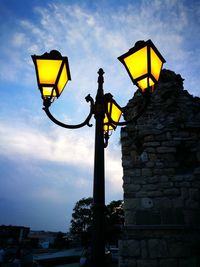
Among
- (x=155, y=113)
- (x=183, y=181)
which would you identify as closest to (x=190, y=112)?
(x=155, y=113)

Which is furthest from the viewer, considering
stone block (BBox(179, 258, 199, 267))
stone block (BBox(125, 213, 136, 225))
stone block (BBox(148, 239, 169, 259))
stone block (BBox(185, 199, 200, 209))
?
stone block (BBox(125, 213, 136, 225))

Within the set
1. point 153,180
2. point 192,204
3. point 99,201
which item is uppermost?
point 153,180

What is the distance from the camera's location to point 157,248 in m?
4.26

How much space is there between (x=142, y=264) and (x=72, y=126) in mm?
3136

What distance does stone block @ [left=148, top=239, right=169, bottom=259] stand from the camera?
4.21 metres

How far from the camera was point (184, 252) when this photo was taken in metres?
4.19

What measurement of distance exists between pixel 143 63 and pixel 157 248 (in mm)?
3390

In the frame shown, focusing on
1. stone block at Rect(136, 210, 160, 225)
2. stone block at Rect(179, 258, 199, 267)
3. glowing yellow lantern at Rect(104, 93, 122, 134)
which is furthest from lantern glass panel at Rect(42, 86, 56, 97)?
stone block at Rect(179, 258, 199, 267)

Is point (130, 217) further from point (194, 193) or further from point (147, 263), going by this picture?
point (194, 193)

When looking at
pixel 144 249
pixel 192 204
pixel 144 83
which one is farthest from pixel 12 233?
pixel 144 83

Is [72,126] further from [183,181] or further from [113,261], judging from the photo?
[113,261]

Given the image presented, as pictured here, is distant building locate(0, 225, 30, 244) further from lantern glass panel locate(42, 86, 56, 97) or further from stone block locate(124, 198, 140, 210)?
lantern glass panel locate(42, 86, 56, 97)

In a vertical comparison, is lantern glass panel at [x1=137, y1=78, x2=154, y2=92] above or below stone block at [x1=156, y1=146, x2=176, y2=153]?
below

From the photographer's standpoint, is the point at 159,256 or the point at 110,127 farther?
the point at 159,256
